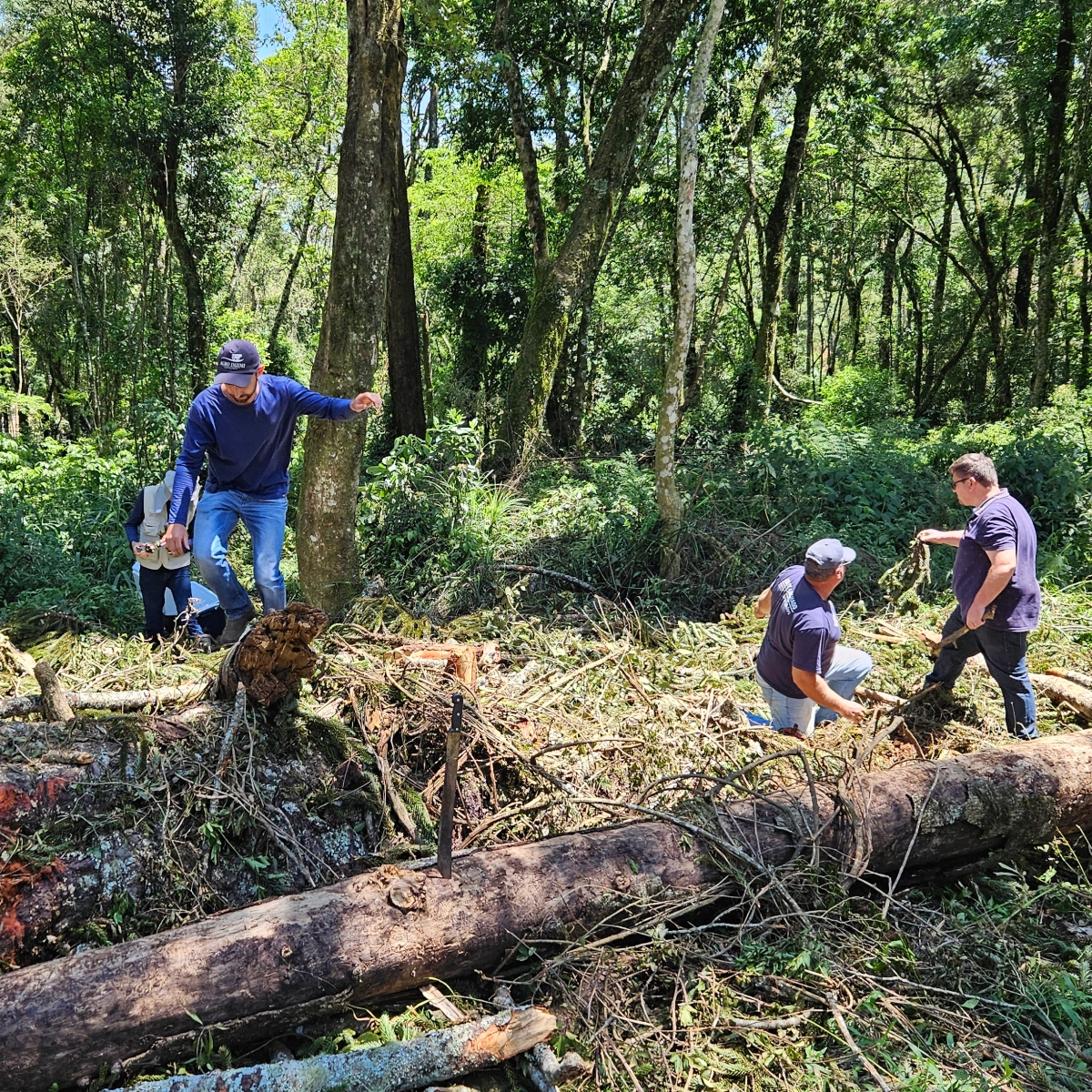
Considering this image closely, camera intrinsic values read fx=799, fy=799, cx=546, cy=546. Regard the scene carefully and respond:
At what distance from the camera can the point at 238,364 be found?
4586mm

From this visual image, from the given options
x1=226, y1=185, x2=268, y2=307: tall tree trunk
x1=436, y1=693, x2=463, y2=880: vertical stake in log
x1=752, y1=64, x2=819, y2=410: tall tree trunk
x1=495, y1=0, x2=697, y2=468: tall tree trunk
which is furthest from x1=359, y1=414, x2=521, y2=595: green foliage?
x1=226, y1=185, x2=268, y2=307: tall tree trunk

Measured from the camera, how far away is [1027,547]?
4.66 m

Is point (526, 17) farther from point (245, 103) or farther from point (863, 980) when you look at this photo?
point (863, 980)

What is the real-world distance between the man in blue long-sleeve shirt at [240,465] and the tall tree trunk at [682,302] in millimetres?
2957

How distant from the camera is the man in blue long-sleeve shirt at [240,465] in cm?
468

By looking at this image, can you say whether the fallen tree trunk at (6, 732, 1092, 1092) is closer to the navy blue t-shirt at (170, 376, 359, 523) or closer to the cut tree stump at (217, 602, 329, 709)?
the cut tree stump at (217, 602, 329, 709)

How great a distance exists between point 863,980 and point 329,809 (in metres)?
2.27

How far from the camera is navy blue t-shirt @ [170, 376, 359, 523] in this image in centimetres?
470

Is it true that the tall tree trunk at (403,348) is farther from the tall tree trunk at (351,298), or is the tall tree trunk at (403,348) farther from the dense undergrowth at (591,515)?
the tall tree trunk at (351,298)

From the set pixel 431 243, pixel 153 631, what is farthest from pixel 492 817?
pixel 431 243

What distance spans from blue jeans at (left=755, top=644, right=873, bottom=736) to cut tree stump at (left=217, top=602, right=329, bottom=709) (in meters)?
2.57

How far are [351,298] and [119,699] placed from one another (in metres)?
3.10

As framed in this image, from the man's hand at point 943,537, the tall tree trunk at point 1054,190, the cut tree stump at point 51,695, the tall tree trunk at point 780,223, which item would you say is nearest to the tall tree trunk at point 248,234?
the tall tree trunk at point 780,223

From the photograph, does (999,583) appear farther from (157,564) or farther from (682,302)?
(157,564)
